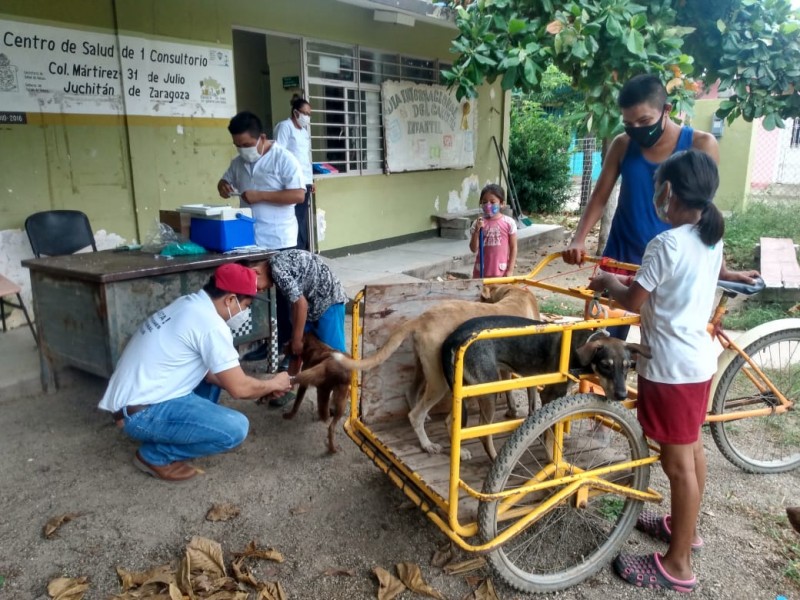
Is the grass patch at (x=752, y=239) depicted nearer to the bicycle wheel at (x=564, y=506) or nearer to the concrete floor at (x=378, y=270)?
the concrete floor at (x=378, y=270)

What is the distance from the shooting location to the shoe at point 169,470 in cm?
332

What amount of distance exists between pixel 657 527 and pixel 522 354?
1.03 metres

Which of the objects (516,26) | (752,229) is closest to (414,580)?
(516,26)

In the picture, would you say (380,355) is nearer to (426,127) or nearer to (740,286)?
(740,286)

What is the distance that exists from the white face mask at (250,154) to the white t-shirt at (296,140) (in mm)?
1989

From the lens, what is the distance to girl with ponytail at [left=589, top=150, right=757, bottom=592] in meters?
2.32

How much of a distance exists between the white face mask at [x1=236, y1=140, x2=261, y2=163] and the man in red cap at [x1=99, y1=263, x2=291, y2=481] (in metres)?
1.78

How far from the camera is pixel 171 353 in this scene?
308 centimetres

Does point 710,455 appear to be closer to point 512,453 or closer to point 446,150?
point 512,453

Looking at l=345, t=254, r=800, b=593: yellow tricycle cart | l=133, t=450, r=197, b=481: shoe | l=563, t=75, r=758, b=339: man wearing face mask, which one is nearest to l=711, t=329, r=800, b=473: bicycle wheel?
l=345, t=254, r=800, b=593: yellow tricycle cart

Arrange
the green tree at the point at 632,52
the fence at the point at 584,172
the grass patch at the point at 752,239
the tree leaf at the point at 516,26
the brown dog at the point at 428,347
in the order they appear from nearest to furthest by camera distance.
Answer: the brown dog at the point at 428,347
the green tree at the point at 632,52
the tree leaf at the point at 516,26
the grass patch at the point at 752,239
the fence at the point at 584,172

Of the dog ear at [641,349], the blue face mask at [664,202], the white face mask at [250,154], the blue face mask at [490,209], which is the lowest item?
the dog ear at [641,349]

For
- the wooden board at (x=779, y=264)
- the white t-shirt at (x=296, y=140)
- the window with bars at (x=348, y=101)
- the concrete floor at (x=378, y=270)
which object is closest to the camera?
the concrete floor at (x=378, y=270)

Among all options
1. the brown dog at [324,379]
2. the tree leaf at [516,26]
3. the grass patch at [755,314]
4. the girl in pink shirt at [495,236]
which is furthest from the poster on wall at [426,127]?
the brown dog at [324,379]
